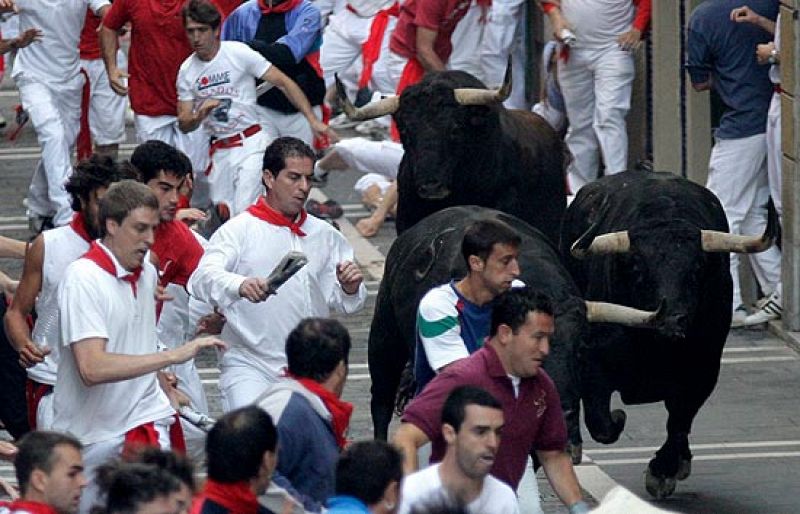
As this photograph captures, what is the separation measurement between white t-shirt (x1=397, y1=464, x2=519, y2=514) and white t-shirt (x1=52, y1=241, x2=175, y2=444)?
1.80 m

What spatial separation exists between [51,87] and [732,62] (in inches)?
223

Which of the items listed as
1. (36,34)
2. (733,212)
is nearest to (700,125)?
(733,212)

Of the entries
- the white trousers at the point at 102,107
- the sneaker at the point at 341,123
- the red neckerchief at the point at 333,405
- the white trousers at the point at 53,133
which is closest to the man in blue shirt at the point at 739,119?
the white trousers at the point at 53,133

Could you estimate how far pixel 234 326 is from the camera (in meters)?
10.5

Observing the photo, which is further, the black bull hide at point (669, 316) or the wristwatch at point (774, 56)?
the wristwatch at point (774, 56)

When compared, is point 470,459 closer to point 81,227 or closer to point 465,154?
point 81,227

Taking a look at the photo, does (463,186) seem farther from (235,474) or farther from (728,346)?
(235,474)

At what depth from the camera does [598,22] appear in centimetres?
1823

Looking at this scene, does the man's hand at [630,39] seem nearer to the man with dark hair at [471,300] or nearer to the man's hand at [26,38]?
the man's hand at [26,38]

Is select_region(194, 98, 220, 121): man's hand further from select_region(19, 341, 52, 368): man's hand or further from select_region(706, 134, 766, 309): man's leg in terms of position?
select_region(19, 341, 52, 368): man's hand

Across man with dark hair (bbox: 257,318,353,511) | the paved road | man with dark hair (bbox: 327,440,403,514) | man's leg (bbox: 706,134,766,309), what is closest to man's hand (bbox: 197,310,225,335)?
the paved road

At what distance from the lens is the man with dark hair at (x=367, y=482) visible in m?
6.81

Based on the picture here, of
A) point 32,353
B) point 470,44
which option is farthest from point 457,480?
point 470,44

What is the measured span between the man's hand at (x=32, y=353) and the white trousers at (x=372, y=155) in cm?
766
